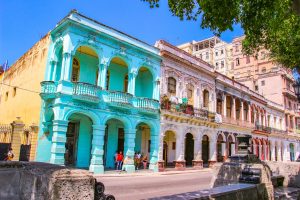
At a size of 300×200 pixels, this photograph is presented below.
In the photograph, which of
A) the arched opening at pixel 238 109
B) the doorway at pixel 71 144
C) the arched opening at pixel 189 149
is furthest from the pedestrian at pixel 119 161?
the arched opening at pixel 238 109

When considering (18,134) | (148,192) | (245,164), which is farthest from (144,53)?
(245,164)

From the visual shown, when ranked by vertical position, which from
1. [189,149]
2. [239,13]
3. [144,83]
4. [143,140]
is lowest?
[189,149]

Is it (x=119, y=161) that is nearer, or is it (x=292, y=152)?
(x=119, y=161)

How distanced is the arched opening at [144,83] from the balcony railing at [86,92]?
5639mm

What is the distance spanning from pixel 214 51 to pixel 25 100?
5831 centimetres

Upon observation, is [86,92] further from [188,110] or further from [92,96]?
[188,110]

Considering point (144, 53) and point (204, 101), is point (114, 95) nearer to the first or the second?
point (144, 53)

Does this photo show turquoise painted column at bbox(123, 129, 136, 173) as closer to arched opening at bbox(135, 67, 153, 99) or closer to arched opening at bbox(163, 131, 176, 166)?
arched opening at bbox(135, 67, 153, 99)

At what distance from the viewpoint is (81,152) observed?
17.4 meters

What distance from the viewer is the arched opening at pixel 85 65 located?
17625 millimetres

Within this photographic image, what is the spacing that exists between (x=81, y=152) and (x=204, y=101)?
43.9 ft

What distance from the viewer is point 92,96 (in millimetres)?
15609

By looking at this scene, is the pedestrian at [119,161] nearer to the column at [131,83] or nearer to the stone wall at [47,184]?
the column at [131,83]

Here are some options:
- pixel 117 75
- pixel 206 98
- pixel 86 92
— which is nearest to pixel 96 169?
pixel 86 92
